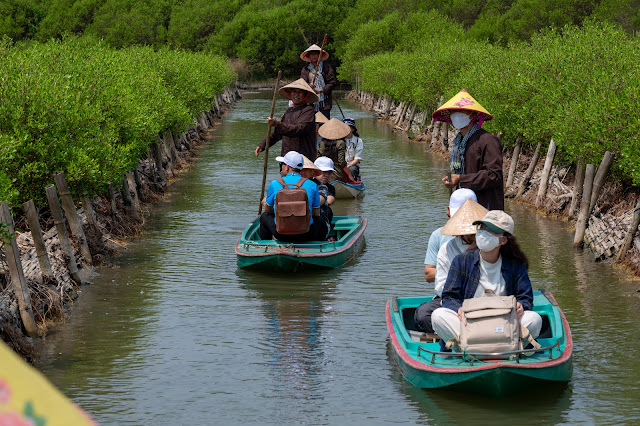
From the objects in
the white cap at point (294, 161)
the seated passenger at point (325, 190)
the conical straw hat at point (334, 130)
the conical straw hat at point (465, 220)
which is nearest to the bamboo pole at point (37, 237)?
the white cap at point (294, 161)

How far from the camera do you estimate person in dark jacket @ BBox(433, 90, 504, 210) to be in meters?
10.4

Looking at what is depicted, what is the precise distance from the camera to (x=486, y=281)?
826 centimetres

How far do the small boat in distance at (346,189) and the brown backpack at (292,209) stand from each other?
7.68 meters

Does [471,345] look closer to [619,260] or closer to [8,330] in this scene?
[8,330]

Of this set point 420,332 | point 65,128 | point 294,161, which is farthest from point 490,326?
point 65,128

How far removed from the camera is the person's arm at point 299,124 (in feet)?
52.0

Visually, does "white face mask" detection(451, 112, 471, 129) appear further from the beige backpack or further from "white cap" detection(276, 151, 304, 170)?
"white cap" detection(276, 151, 304, 170)

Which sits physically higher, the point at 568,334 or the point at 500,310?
the point at 500,310

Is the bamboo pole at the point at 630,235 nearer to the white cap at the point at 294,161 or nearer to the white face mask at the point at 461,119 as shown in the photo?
the white face mask at the point at 461,119

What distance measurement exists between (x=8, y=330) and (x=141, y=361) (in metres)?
Result: 1.48

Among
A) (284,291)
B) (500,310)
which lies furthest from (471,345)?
(284,291)

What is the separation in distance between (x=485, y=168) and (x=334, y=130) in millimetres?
10662

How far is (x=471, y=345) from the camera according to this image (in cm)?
782

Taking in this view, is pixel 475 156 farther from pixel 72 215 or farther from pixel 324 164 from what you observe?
pixel 72 215
